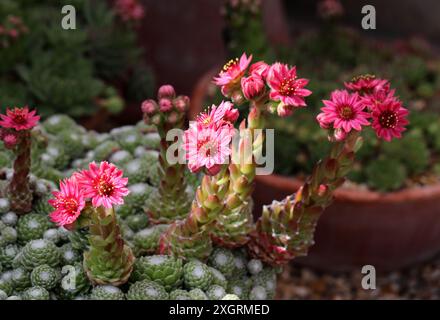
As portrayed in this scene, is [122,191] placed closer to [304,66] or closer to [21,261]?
[21,261]

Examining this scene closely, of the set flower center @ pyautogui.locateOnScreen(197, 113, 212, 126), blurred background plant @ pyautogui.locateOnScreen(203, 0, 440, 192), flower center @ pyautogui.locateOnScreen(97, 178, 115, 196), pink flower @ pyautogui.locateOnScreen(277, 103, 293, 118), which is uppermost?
blurred background plant @ pyautogui.locateOnScreen(203, 0, 440, 192)

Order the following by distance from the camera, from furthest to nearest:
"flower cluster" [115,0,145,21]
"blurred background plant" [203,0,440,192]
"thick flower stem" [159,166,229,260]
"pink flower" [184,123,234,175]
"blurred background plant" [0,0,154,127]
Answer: "flower cluster" [115,0,145,21] → "blurred background plant" [203,0,440,192] → "blurred background plant" [0,0,154,127] → "thick flower stem" [159,166,229,260] → "pink flower" [184,123,234,175]

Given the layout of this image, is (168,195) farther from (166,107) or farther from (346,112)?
(346,112)

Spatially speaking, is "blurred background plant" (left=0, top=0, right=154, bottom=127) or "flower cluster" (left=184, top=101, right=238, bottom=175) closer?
"flower cluster" (left=184, top=101, right=238, bottom=175)

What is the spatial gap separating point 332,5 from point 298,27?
848mm

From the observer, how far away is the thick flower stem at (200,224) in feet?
3.94

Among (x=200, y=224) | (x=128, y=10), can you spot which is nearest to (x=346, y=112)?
(x=200, y=224)

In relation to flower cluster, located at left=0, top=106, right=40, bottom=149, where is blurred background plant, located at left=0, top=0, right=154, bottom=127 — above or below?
above

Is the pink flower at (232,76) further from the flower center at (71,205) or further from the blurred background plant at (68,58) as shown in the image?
the blurred background plant at (68,58)

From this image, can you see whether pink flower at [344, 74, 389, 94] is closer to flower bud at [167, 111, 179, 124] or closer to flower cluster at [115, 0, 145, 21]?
flower bud at [167, 111, 179, 124]

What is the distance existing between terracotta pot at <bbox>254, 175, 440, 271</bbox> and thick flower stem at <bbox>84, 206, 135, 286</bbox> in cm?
103

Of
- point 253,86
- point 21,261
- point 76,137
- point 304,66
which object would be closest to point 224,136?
point 253,86

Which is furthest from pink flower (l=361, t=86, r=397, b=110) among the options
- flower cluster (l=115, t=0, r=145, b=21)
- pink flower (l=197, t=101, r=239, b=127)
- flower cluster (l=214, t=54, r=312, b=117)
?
flower cluster (l=115, t=0, r=145, b=21)

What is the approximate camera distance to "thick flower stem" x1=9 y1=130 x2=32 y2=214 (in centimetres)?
131
